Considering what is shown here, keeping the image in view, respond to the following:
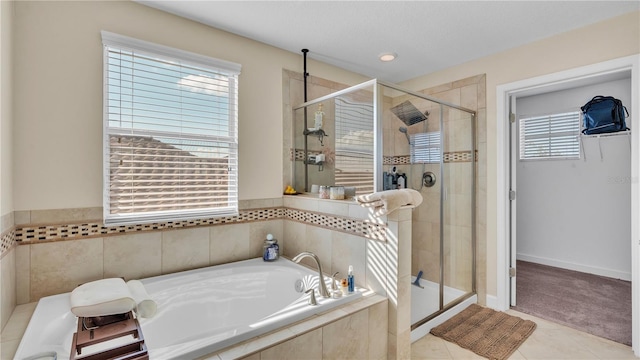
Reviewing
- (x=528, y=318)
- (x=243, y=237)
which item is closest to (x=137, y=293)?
(x=243, y=237)

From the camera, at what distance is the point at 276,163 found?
2.71m

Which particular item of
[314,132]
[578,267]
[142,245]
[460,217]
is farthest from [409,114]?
[578,267]

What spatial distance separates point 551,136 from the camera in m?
3.87

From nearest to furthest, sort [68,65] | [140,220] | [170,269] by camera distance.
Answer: [68,65], [140,220], [170,269]

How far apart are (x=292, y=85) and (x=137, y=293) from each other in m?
2.06

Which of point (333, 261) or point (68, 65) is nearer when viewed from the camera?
point (68, 65)

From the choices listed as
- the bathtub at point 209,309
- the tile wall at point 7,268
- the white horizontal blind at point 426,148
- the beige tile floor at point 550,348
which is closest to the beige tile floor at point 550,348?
the beige tile floor at point 550,348

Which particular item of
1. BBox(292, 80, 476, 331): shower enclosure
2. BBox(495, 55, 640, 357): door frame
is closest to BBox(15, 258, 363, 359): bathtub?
BBox(292, 80, 476, 331): shower enclosure

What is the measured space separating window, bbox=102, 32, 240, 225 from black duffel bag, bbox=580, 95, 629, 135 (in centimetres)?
311

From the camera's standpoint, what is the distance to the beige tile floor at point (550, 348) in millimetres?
2012

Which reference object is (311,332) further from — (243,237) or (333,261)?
(243,237)

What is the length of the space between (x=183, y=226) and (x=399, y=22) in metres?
2.23

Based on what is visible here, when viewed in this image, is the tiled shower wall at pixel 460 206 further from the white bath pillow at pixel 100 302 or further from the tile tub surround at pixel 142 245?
the white bath pillow at pixel 100 302

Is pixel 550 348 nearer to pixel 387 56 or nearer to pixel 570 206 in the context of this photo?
pixel 570 206
